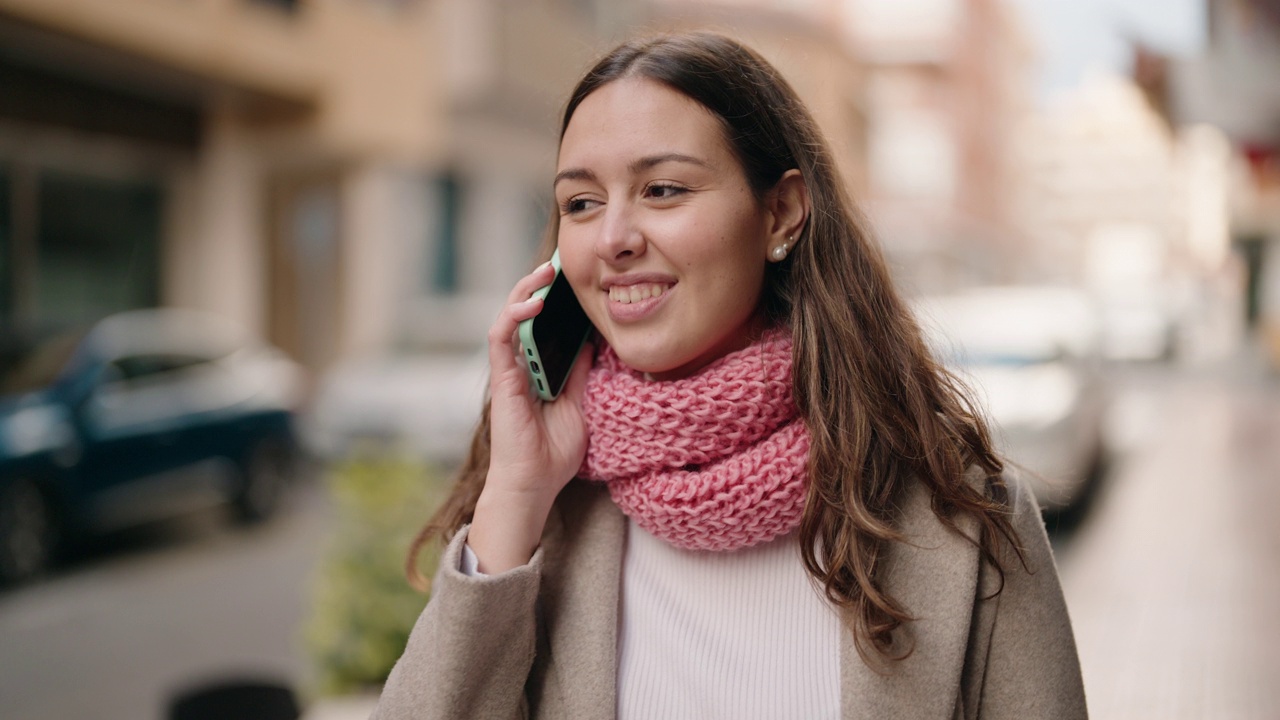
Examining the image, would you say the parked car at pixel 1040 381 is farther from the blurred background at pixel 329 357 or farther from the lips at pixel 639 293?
the lips at pixel 639 293

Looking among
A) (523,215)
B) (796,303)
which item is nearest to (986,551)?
(796,303)

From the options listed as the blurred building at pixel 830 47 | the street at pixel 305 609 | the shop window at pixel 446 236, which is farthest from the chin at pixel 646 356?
the shop window at pixel 446 236

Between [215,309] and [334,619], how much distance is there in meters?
11.1

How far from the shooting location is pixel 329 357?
52.9ft

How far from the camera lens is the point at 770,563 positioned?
1.71 meters

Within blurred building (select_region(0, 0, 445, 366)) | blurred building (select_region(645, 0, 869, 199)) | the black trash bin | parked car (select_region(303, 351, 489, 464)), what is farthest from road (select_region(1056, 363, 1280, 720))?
blurred building (select_region(0, 0, 445, 366))

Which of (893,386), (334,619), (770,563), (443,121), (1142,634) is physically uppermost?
(443,121)

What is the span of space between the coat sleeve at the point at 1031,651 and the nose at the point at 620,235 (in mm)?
701

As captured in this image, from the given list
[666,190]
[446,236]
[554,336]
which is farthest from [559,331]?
[446,236]

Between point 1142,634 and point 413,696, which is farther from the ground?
point 413,696

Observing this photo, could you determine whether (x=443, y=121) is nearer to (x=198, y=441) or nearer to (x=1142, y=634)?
(x=198, y=441)

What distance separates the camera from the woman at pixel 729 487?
5.24 feet

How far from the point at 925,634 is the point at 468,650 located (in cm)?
65

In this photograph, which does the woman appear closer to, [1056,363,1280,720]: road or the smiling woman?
the smiling woman
